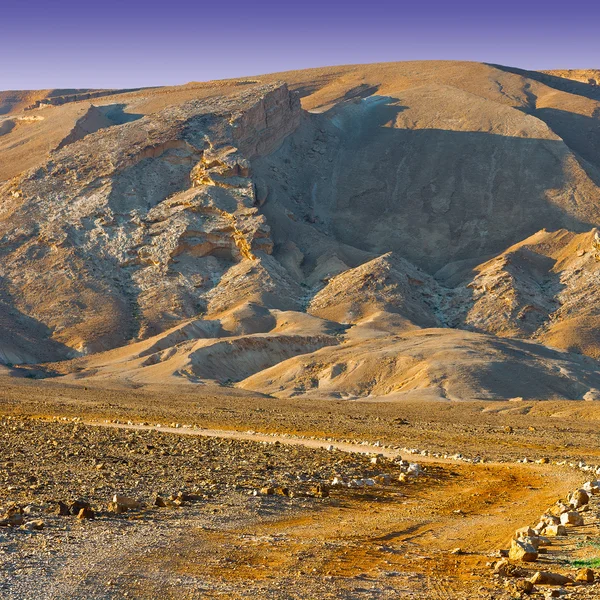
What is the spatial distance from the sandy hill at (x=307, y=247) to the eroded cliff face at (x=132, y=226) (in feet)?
0.53

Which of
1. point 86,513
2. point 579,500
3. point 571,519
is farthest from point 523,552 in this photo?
point 86,513

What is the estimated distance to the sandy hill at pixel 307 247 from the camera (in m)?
64.1

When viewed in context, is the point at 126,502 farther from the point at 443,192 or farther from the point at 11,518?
the point at 443,192

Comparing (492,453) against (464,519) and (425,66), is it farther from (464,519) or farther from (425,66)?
(425,66)

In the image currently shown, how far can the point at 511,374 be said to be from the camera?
58562 mm

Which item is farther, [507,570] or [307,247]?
[307,247]

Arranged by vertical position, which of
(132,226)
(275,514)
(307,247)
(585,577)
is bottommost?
(275,514)

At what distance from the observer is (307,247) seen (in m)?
85.2

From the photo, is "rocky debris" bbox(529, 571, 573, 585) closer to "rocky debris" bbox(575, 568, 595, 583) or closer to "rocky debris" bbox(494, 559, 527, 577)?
"rocky debris" bbox(575, 568, 595, 583)

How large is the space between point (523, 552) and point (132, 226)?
73707mm

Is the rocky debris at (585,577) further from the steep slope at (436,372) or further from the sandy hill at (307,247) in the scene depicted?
the sandy hill at (307,247)

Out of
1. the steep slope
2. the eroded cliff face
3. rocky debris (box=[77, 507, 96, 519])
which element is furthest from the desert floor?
the eroded cliff face

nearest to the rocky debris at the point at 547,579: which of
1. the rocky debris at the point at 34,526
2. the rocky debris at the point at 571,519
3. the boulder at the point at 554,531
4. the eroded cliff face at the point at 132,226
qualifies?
the boulder at the point at 554,531

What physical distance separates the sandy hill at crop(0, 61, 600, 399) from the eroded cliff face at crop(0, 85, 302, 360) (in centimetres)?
16
